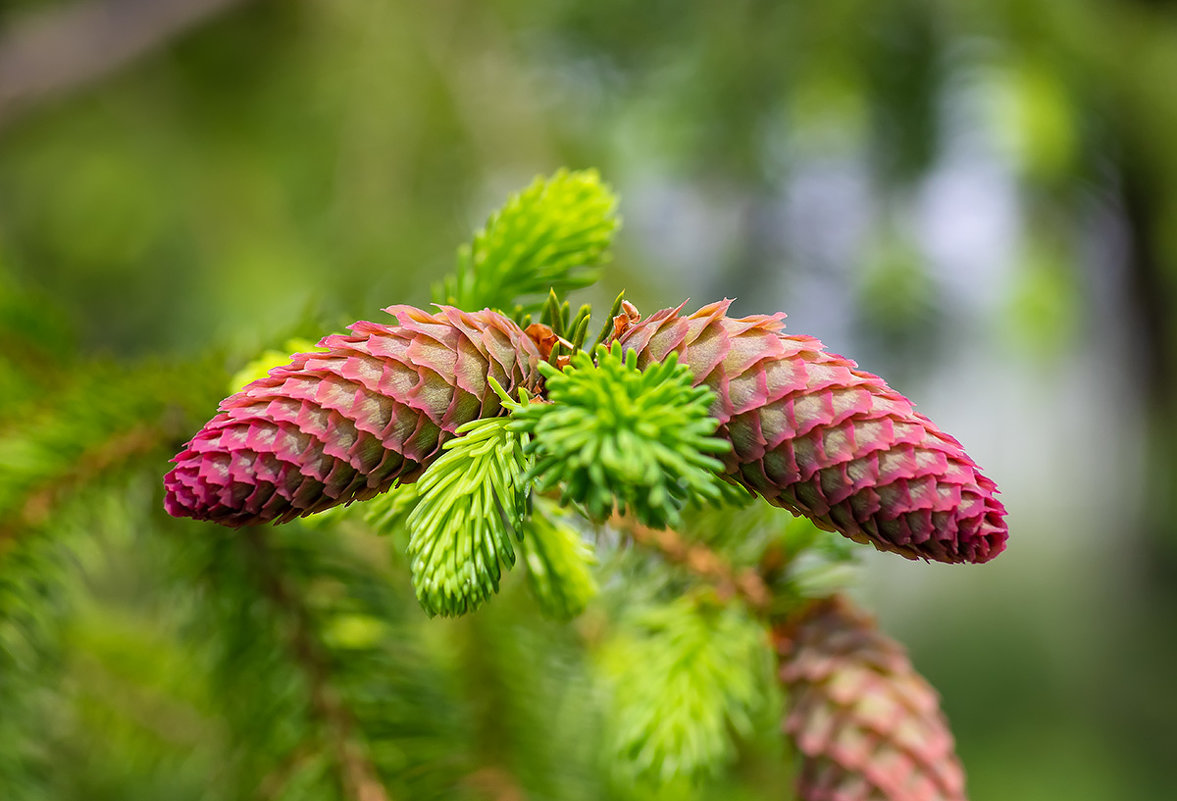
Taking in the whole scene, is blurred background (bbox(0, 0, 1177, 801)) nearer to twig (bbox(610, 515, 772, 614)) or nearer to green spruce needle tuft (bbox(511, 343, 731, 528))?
twig (bbox(610, 515, 772, 614))

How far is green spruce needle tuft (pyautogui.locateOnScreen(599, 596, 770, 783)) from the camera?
0.59 meters

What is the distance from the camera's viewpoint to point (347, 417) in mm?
417

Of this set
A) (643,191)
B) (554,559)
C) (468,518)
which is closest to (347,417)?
(468,518)

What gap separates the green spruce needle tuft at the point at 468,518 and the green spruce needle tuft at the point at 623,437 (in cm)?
3

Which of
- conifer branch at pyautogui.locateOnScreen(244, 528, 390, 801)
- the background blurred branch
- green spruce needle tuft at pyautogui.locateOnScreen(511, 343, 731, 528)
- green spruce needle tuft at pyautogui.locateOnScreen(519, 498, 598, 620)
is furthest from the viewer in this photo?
the background blurred branch

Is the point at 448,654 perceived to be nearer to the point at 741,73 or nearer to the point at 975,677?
the point at 741,73

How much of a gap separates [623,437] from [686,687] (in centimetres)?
30

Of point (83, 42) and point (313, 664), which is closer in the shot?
point (313, 664)

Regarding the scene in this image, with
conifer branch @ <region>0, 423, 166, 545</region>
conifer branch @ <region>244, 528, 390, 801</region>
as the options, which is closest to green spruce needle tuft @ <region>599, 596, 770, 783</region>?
conifer branch @ <region>244, 528, 390, 801</region>

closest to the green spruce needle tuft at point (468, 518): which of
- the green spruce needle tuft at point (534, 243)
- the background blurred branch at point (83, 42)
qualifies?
the green spruce needle tuft at point (534, 243)

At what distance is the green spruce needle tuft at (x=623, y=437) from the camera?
1.22 feet

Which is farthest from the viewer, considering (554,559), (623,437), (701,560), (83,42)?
(83,42)

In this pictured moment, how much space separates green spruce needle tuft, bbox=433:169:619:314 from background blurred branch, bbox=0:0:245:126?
1.68m

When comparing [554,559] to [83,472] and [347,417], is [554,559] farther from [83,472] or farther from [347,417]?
[83,472]
